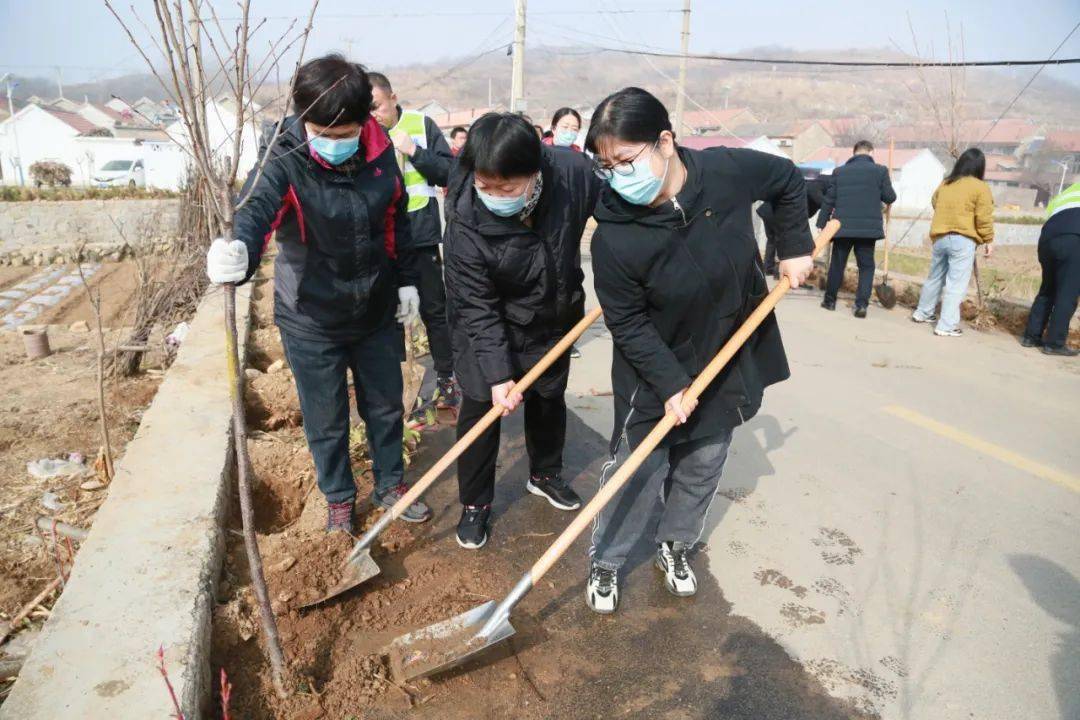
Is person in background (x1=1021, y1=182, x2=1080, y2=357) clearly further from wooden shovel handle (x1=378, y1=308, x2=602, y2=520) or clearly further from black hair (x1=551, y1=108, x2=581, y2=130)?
wooden shovel handle (x1=378, y1=308, x2=602, y2=520)

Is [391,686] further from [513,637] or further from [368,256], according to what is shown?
[368,256]

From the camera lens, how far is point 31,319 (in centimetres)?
862

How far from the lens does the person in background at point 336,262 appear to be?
2.31 metres

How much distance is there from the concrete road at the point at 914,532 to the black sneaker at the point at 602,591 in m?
0.46

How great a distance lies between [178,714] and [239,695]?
421 millimetres

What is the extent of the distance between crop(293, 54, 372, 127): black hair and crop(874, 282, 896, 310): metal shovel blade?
6.79 metres

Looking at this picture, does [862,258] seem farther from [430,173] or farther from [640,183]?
[640,183]

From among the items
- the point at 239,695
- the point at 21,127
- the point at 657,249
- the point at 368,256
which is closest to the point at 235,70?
the point at 368,256

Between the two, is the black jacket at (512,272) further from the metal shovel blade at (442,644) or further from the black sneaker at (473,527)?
the metal shovel blade at (442,644)

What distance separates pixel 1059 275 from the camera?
5812mm

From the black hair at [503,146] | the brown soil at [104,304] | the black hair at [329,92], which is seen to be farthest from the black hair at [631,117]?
the brown soil at [104,304]

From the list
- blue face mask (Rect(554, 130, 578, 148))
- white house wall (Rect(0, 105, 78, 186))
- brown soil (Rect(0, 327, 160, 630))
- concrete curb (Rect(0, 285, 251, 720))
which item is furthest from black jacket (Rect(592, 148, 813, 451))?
white house wall (Rect(0, 105, 78, 186))

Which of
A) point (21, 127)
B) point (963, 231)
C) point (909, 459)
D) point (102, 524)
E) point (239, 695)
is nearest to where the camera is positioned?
point (239, 695)

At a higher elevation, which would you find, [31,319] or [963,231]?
[963,231]
